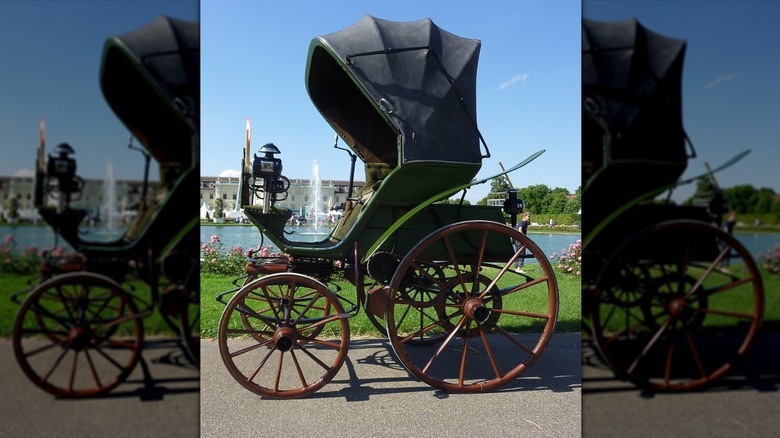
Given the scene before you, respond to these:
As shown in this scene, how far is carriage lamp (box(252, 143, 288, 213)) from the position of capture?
340cm

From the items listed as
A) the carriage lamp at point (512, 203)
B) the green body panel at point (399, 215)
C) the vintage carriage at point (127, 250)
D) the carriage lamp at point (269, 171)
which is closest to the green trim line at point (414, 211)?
the green body panel at point (399, 215)

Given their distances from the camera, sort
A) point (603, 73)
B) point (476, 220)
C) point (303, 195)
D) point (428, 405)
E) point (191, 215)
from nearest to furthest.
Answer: point (603, 73) < point (191, 215) < point (428, 405) < point (476, 220) < point (303, 195)

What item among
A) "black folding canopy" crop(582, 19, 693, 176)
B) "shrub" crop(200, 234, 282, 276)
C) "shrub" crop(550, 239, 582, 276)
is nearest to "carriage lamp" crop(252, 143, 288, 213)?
"black folding canopy" crop(582, 19, 693, 176)

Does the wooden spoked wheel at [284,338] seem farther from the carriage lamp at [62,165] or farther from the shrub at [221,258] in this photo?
the shrub at [221,258]

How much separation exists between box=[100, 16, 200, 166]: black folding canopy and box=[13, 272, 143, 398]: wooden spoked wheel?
0.53m

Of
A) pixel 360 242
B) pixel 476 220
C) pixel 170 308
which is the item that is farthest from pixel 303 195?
pixel 170 308

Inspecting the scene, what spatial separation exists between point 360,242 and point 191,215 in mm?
1843

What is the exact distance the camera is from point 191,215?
1540mm

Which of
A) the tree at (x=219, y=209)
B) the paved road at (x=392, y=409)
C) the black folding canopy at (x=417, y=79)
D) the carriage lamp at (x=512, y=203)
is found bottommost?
the paved road at (x=392, y=409)

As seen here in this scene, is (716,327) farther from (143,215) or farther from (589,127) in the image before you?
(143,215)

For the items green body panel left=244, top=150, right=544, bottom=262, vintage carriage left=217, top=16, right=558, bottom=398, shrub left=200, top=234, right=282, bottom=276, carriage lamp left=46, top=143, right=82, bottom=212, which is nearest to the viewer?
carriage lamp left=46, top=143, right=82, bottom=212

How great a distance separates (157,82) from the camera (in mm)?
1565

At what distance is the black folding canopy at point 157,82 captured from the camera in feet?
5.03

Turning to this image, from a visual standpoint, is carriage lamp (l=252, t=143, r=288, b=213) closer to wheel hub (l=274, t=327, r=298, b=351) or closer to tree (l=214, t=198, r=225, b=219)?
wheel hub (l=274, t=327, r=298, b=351)
